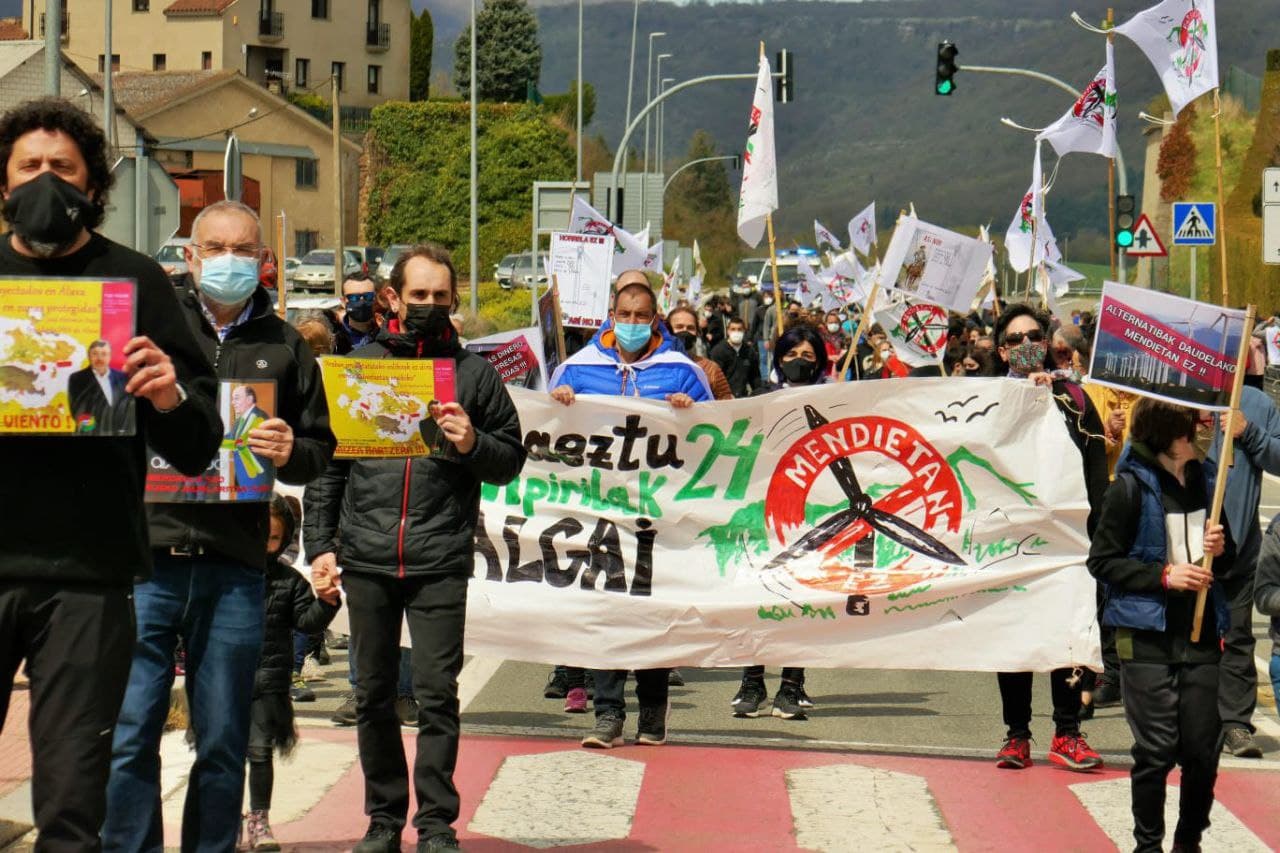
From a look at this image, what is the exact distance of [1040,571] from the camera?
9383 mm

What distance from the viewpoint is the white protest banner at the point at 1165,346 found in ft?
22.8

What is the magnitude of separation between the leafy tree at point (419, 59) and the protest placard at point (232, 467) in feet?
321

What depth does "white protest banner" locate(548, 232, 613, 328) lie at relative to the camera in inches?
617

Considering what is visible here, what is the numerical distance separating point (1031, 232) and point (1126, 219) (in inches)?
252

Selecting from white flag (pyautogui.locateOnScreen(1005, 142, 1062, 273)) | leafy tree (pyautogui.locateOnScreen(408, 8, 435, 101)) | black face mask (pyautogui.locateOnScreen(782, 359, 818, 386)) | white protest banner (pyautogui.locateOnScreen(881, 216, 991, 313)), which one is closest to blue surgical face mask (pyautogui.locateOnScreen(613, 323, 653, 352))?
black face mask (pyautogui.locateOnScreen(782, 359, 818, 386))

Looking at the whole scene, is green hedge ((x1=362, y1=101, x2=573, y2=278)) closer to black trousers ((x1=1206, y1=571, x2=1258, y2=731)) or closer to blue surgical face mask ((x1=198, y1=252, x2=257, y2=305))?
black trousers ((x1=1206, y1=571, x2=1258, y2=731))

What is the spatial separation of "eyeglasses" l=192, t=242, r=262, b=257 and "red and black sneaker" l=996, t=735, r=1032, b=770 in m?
4.34

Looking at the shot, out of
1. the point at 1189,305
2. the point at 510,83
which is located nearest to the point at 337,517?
the point at 1189,305

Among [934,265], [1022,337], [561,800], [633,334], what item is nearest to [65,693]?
[561,800]

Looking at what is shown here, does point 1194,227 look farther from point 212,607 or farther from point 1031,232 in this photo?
point 212,607

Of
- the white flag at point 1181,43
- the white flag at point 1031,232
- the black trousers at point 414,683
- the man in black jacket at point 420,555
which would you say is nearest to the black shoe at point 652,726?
the black trousers at point 414,683

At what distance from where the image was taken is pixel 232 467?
5531 millimetres

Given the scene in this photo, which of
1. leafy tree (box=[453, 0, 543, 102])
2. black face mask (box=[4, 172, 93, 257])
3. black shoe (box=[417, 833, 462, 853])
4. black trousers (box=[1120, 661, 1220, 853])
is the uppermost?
leafy tree (box=[453, 0, 543, 102])

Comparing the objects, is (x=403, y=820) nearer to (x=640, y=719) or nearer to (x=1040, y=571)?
(x=640, y=719)
